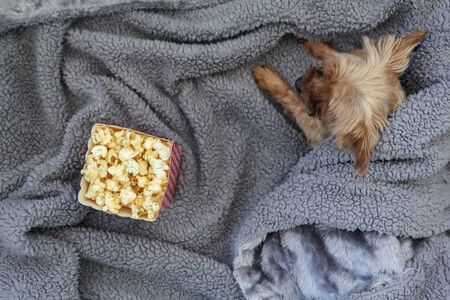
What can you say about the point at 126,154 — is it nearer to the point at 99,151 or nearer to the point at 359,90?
the point at 99,151

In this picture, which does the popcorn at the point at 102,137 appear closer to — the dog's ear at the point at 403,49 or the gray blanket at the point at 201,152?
the gray blanket at the point at 201,152

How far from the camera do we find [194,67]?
1.94 meters

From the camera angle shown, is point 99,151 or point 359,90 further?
point 359,90

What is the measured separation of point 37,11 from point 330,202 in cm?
127

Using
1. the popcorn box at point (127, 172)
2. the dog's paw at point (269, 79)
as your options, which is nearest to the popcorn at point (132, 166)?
the popcorn box at point (127, 172)

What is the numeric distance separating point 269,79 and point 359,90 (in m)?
0.37

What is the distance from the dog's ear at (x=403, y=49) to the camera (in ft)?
5.92

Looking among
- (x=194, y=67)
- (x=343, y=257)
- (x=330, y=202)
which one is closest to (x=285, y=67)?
(x=194, y=67)

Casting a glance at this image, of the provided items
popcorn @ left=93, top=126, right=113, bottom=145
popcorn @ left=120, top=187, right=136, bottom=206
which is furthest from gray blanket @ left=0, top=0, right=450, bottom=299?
popcorn @ left=120, top=187, right=136, bottom=206

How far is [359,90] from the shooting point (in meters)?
1.79

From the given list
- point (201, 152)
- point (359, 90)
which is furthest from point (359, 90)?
point (201, 152)

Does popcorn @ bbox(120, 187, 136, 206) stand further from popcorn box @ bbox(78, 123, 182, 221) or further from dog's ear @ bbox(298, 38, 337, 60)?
dog's ear @ bbox(298, 38, 337, 60)

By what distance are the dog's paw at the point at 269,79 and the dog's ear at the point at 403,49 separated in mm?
410

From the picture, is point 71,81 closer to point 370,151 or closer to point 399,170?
point 370,151
